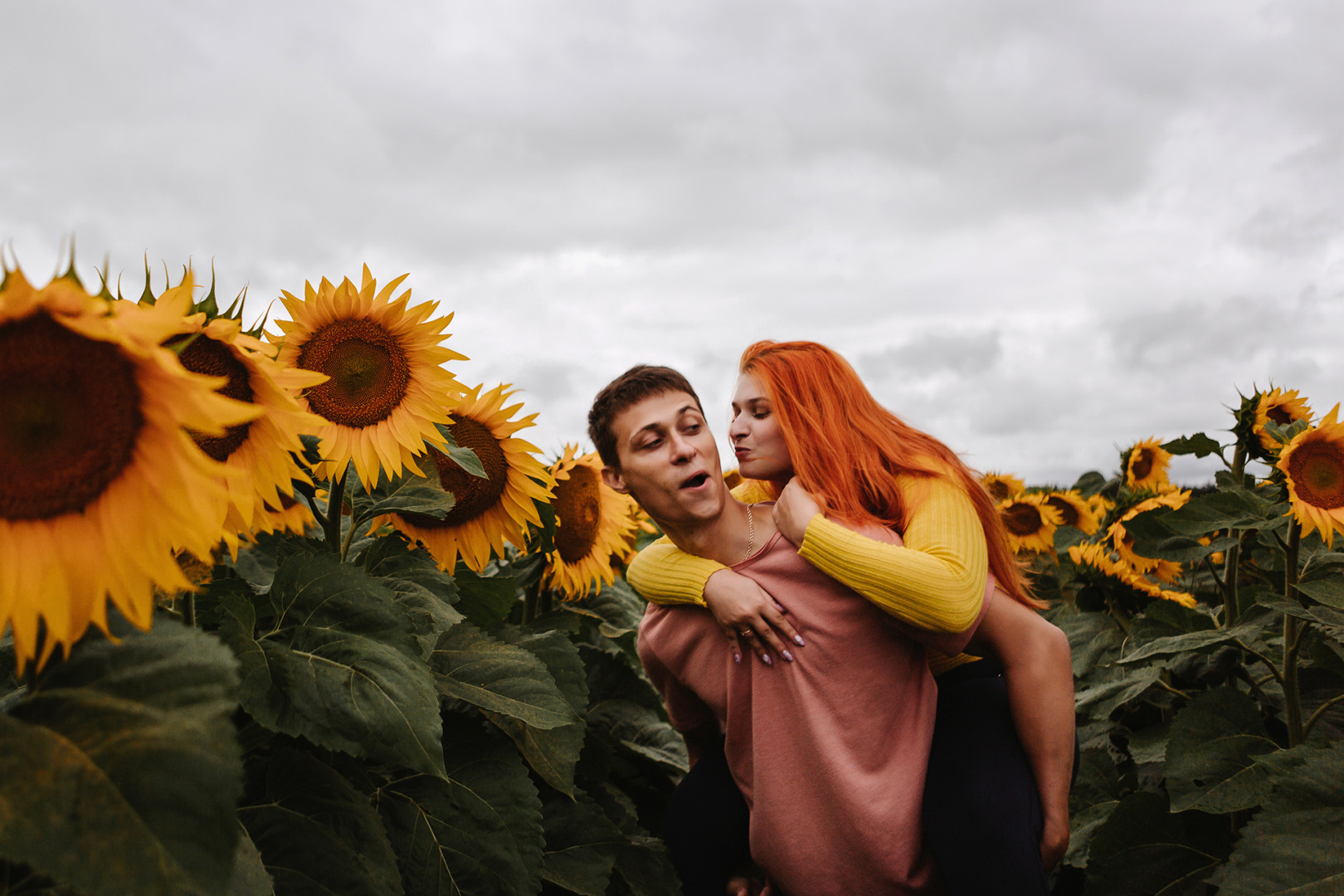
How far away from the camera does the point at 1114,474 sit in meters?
6.59

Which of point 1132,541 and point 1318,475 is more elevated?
point 1318,475

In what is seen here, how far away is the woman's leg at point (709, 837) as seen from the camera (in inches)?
107

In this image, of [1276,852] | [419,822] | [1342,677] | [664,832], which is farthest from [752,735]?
[1342,677]

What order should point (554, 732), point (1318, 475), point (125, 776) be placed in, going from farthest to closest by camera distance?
1. point (1318, 475)
2. point (554, 732)
3. point (125, 776)

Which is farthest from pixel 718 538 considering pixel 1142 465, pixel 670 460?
pixel 1142 465

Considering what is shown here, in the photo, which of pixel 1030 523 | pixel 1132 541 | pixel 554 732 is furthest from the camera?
pixel 1030 523

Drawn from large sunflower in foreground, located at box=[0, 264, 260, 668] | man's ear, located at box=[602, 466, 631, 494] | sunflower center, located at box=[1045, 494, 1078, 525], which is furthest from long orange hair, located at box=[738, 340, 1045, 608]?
sunflower center, located at box=[1045, 494, 1078, 525]

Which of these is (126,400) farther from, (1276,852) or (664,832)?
(1276,852)

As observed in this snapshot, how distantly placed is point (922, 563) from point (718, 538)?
788 mm

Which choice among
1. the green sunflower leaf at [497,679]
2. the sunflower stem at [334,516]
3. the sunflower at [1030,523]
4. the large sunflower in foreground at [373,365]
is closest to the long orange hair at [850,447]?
the green sunflower leaf at [497,679]

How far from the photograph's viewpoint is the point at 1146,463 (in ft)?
19.1

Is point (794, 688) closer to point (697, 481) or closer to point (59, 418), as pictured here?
point (697, 481)

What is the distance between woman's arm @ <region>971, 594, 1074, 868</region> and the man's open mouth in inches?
36.4

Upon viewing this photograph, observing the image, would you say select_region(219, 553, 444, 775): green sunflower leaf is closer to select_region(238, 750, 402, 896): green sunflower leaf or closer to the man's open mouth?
select_region(238, 750, 402, 896): green sunflower leaf
